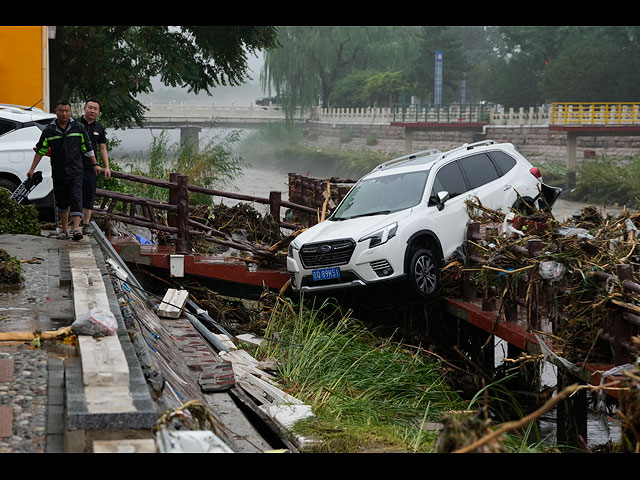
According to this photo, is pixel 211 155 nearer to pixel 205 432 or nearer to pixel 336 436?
pixel 336 436

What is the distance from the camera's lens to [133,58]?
2533 cm

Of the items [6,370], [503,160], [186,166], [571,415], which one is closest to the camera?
[6,370]

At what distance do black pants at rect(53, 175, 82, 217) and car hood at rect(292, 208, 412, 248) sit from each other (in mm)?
2925

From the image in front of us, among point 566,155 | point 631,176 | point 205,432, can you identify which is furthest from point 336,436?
point 566,155

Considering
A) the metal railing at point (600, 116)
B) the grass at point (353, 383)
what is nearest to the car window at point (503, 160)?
the grass at point (353, 383)

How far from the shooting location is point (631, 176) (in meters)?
40.1

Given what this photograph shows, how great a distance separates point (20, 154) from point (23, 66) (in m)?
7.17

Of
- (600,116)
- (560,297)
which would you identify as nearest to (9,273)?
(560,297)

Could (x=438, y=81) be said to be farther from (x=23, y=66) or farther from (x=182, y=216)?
(x=182, y=216)

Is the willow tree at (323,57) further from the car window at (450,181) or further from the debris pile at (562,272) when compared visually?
the debris pile at (562,272)

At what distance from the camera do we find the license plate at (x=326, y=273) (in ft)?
38.5

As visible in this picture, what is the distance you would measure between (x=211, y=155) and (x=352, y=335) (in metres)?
11.5

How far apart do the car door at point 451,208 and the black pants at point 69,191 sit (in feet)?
15.1

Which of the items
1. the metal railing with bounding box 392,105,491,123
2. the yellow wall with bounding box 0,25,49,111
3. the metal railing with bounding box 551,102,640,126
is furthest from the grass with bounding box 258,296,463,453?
the metal railing with bounding box 392,105,491,123
